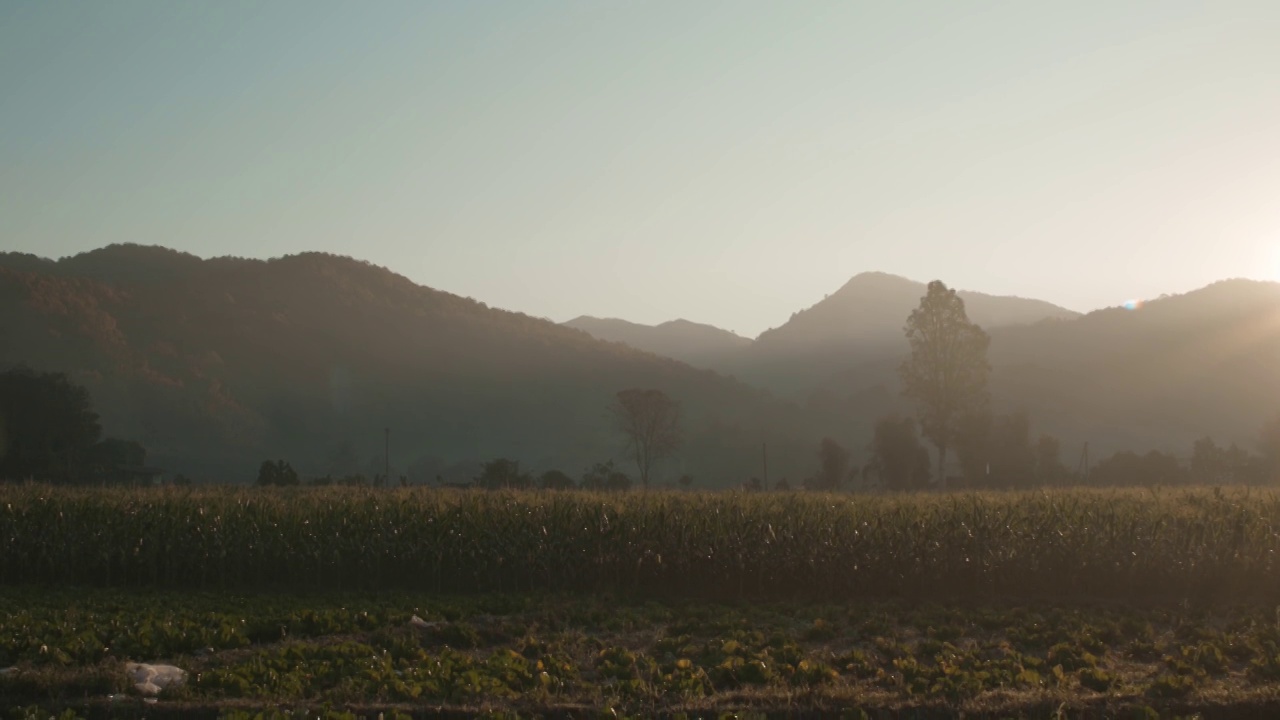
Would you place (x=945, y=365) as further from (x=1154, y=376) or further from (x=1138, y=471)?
(x=1154, y=376)

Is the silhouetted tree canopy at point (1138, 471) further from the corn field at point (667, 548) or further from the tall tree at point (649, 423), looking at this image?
the corn field at point (667, 548)

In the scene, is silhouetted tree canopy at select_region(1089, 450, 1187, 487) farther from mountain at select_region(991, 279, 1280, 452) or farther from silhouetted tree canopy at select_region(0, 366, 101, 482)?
silhouetted tree canopy at select_region(0, 366, 101, 482)

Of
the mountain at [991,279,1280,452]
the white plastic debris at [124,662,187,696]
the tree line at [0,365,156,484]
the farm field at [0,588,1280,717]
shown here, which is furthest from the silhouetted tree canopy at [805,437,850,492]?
the white plastic debris at [124,662,187,696]

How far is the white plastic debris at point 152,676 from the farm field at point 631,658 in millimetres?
152

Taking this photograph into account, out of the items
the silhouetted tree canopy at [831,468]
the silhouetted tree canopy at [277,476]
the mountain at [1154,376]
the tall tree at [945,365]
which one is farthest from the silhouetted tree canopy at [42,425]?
the mountain at [1154,376]

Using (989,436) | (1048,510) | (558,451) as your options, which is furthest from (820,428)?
(1048,510)

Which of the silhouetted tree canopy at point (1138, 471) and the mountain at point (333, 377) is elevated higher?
the mountain at point (333, 377)

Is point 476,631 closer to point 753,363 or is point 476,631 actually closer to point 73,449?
point 73,449

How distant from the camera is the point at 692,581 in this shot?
20625 millimetres

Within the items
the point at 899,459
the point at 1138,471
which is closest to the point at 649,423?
the point at 899,459

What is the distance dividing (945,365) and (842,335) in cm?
11914

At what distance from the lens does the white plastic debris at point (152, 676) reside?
1030cm

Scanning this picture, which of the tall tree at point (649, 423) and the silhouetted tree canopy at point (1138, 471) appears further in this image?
the tall tree at point (649, 423)

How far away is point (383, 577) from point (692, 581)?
6.31 meters
